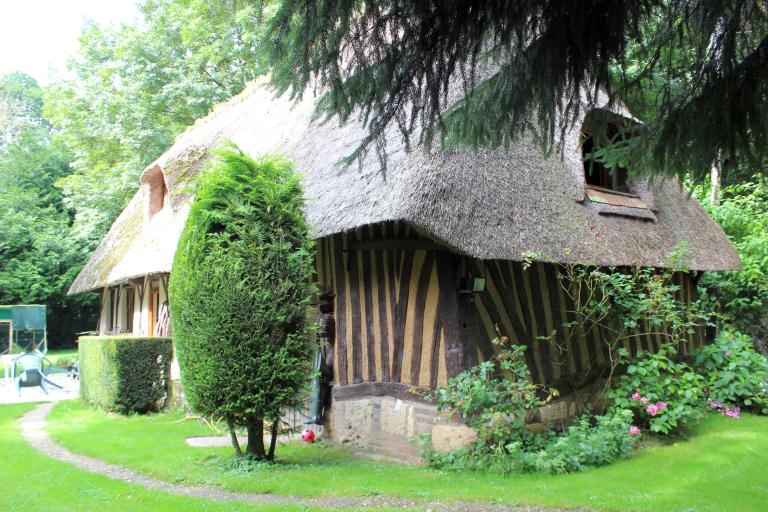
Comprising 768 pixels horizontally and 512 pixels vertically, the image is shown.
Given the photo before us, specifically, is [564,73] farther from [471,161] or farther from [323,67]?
[471,161]

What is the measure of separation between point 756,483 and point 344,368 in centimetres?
422

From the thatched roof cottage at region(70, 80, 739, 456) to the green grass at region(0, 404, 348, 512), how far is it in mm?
2291

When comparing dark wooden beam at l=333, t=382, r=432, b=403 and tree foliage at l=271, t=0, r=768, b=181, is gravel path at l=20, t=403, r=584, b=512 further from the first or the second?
tree foliage at l=271, t=0, r=768, b=181

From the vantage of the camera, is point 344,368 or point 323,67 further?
point 344,368

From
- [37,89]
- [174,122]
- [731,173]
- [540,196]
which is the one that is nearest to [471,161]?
[540,196]

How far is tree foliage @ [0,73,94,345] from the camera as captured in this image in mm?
22531

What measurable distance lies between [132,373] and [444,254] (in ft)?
19.0

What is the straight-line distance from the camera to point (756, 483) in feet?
17.1

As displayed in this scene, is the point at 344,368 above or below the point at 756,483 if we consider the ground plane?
above

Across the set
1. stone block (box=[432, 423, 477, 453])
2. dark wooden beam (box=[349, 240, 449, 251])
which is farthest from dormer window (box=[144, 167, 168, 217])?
stone block (box=[432, 423, 477, 453])

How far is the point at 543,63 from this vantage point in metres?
3.45

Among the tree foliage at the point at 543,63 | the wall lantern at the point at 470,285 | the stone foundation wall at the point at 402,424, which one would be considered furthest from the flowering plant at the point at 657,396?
the tree foliage at the point at 543,63

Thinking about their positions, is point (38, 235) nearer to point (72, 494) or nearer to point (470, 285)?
point (72, 494)

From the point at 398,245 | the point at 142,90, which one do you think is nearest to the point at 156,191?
the point at 142,90
